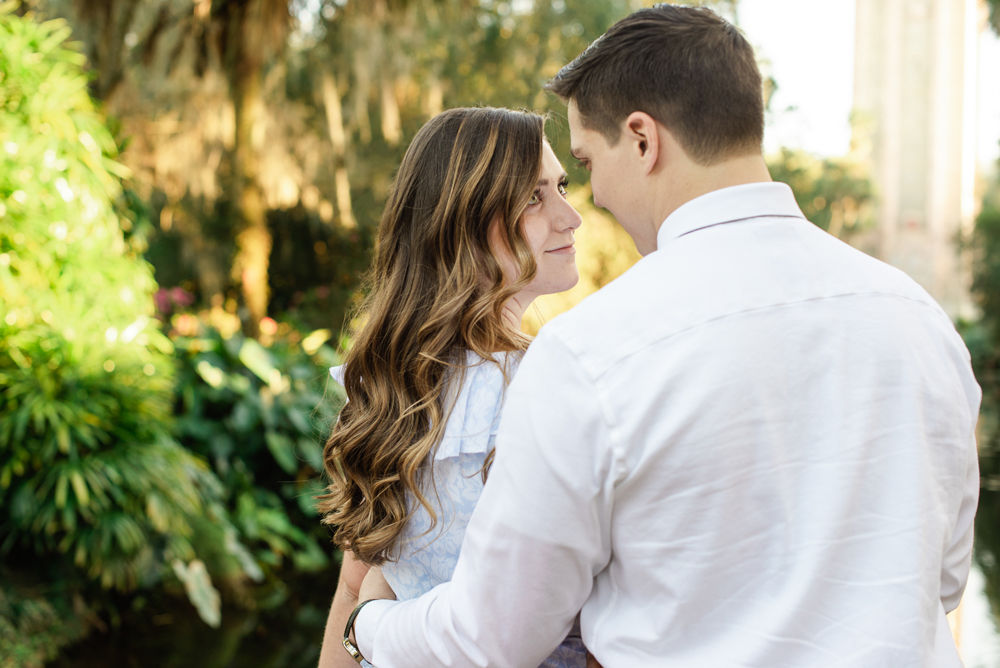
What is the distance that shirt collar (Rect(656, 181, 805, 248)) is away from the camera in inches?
37.2

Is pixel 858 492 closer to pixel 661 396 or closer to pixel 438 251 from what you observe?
pixel 661 396

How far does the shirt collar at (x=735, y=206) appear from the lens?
0.95 meters

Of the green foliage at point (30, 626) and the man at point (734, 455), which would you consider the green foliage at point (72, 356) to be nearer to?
the green foliage at point (30, 626)

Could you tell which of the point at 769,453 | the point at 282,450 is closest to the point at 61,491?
the point at 282,450

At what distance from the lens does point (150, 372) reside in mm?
3992

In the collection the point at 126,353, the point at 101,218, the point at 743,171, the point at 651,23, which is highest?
the point at 651,23

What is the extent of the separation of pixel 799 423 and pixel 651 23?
55 cm

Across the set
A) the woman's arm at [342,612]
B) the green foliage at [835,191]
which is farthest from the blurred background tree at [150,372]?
the green foliage at [835,191]

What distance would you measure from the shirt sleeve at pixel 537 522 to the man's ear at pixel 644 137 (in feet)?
0.97

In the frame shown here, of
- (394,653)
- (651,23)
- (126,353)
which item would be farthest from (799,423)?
(126,353)

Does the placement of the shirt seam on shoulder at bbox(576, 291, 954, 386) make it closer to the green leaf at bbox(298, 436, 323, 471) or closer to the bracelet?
the bracelet

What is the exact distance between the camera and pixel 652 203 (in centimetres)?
103

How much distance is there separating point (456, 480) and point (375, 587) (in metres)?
0.27

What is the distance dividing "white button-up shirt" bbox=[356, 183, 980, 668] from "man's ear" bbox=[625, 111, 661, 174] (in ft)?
0.47
